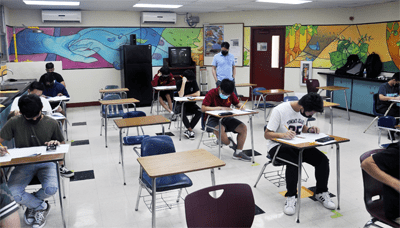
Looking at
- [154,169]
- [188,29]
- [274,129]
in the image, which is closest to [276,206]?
[274,129]

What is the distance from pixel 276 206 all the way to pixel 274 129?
768 mm

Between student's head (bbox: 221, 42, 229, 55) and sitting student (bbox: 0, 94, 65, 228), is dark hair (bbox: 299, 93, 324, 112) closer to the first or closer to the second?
sitting student (bbox: 0, 94, 65, 228)

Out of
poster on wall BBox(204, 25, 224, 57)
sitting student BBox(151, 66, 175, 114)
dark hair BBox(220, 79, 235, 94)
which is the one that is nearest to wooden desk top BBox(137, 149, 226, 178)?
dark hair BBox(220, 79, 235, 94)

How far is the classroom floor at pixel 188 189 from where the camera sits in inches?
120

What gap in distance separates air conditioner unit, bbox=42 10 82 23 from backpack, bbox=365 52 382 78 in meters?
7.24

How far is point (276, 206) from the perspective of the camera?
332cm

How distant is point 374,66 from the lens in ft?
25.9

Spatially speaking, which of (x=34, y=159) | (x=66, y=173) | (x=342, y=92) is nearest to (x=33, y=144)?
(x=34, y=159)

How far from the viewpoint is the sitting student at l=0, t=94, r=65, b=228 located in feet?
9.23

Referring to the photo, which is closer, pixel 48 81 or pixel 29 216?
pixel 29 216

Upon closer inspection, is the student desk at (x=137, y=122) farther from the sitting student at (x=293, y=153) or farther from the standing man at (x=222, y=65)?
the standing man at (x=222, y=65)

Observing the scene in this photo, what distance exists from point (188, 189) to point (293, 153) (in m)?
1.23

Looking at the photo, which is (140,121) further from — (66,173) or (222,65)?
(222,65)

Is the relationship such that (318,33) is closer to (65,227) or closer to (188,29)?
(188,29)
